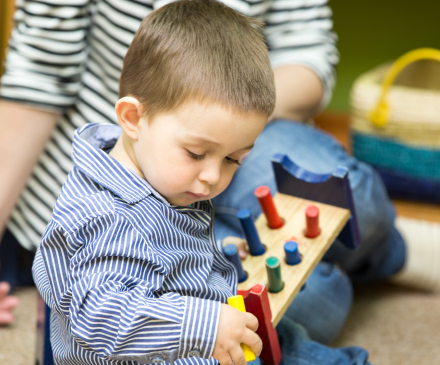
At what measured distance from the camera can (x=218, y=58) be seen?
0.53 m

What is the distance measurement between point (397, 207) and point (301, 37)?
68 cm

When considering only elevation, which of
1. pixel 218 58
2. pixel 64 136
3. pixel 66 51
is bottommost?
pixel 64 136

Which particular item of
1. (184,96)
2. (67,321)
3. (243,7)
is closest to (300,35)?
(243,7)

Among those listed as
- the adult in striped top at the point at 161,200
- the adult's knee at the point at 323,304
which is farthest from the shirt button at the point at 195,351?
the adult's knee at the point at 323,304

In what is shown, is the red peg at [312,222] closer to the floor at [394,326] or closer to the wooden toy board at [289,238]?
the wooden toy board at [289,238]

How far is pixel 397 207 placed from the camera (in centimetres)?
147

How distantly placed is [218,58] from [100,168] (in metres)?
0.17

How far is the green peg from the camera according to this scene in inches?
24.3

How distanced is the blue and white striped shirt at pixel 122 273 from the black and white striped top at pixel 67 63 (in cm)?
32

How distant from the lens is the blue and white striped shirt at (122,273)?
49 cm

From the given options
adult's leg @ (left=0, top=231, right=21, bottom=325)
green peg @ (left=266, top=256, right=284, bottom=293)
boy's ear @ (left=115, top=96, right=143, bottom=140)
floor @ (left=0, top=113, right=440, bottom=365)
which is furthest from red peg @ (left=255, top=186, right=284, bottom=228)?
adult's leg @ (left=0, top=231, right=21, bottom=325)

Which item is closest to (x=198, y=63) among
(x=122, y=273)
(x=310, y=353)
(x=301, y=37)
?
(x=122, y=273)

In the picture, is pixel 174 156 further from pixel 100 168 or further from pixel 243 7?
pixel 243 7

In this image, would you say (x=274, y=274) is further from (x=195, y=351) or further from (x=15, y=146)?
(x=15, y=146)
